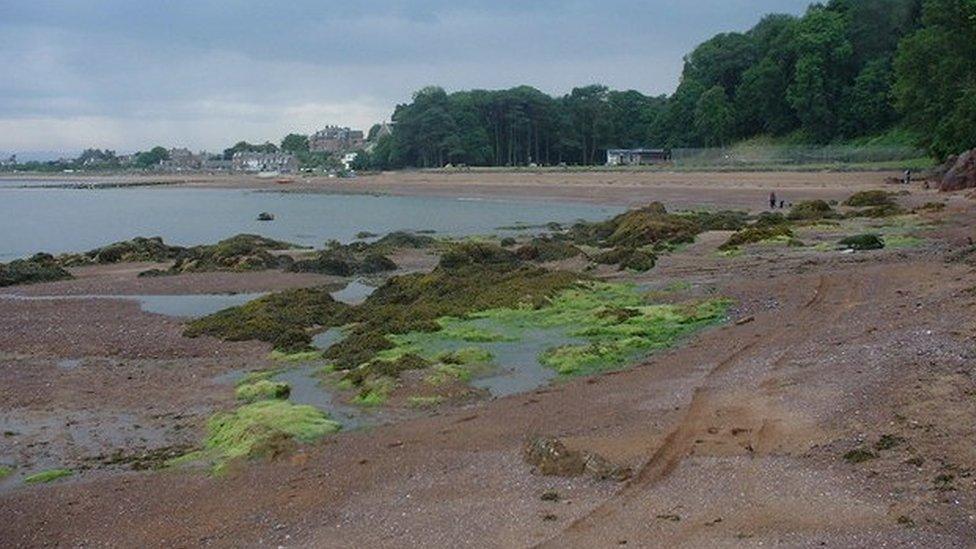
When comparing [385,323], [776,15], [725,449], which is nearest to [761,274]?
[385,323]

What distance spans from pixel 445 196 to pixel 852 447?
83.3m

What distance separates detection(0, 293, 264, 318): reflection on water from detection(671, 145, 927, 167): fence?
54288 mm

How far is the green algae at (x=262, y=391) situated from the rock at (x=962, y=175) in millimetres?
38098

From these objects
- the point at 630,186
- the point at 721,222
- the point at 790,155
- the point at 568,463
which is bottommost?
the point at 630,186

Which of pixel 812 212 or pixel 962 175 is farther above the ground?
pixel 962 175

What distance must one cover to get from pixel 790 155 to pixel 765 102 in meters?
13.2

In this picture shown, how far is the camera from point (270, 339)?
2019 cm

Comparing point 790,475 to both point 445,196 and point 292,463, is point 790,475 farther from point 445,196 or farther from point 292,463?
point 445,196

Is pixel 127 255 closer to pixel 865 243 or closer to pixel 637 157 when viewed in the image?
pixel 865 243

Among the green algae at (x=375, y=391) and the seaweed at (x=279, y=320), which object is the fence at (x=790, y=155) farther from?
the green algae at (x=375, y=391)

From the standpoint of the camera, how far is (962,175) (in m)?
44.6

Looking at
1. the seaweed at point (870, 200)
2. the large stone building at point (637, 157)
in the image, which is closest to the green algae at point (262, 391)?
the seaweed at point (870, 200)

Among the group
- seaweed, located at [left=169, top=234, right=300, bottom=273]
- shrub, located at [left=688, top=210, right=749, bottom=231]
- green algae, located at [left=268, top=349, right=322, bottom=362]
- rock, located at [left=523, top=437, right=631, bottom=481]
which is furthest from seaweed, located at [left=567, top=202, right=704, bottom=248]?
rock, located at [left=523, top=437, right=631, bottom=481]

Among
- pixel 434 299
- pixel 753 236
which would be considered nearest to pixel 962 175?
pixel 753 236
